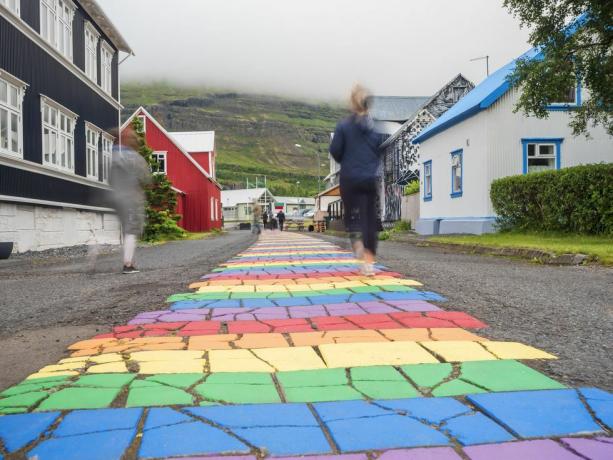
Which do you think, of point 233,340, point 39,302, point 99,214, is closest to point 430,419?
point 233,340

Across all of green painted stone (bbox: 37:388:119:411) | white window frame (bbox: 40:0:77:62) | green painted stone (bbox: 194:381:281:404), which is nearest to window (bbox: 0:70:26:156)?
white window frame (bbox: 40:0:77:62)

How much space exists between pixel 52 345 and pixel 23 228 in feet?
33.7

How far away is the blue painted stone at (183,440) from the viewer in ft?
6.20

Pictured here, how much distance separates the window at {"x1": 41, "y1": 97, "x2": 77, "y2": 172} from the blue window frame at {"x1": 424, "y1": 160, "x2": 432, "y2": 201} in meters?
14.9

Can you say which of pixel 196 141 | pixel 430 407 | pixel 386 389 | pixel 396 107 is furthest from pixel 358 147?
pixel 396 107

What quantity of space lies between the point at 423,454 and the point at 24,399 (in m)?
1.74

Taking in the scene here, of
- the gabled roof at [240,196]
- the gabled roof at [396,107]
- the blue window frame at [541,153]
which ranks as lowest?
the blue window frame at [541,153]

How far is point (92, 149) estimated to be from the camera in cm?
1886

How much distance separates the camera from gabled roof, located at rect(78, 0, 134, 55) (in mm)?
17891

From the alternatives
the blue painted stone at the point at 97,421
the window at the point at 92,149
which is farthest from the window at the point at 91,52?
the blue painted stone at the point at 97,421

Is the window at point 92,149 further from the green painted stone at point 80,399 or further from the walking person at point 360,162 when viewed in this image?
the green painted stone at point 80,399

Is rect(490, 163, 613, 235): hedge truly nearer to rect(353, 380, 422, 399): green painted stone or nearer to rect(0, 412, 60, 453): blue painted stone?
rect(353, 380, 422, 399): green painted stone

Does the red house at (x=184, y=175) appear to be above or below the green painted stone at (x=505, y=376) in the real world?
above

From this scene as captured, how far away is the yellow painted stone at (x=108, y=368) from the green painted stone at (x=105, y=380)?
0.07m
